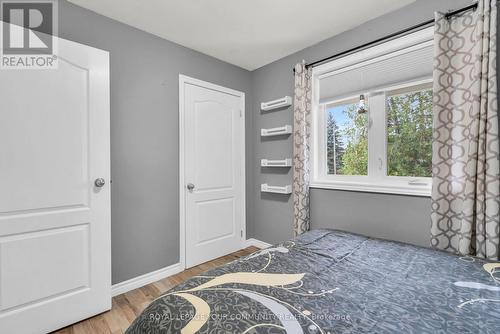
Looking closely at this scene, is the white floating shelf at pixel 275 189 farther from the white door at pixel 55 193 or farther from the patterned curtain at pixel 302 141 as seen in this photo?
the white door at pixel 55 193

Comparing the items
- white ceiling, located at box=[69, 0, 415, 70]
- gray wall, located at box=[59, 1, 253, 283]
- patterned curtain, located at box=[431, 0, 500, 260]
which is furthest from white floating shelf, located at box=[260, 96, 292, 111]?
patterned curtain, located at box=[431, 0, 500, 260]

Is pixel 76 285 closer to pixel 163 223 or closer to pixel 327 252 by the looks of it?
pixel 163 223

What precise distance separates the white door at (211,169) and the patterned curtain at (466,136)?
2043 mm

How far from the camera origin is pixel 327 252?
1.45 meters

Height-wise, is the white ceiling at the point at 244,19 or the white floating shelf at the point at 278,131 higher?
the white ceiling at the point at 244,19

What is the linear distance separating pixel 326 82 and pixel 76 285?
282 cm

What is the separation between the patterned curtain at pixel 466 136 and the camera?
146 centimetres

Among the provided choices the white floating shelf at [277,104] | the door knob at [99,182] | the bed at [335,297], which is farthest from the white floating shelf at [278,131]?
the door knob at [99,182]

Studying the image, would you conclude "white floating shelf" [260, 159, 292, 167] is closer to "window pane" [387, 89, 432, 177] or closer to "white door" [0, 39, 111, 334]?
"window pane" [387, 89, 432, 177]

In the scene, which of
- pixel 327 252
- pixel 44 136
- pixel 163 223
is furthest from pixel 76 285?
pixel 327 252

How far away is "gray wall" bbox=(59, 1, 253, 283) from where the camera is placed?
205cm

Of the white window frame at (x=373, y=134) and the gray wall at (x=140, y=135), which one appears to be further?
the gray wall at (x=140, y=135)

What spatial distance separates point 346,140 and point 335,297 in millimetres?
1795

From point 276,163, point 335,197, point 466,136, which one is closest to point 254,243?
point 276,163
